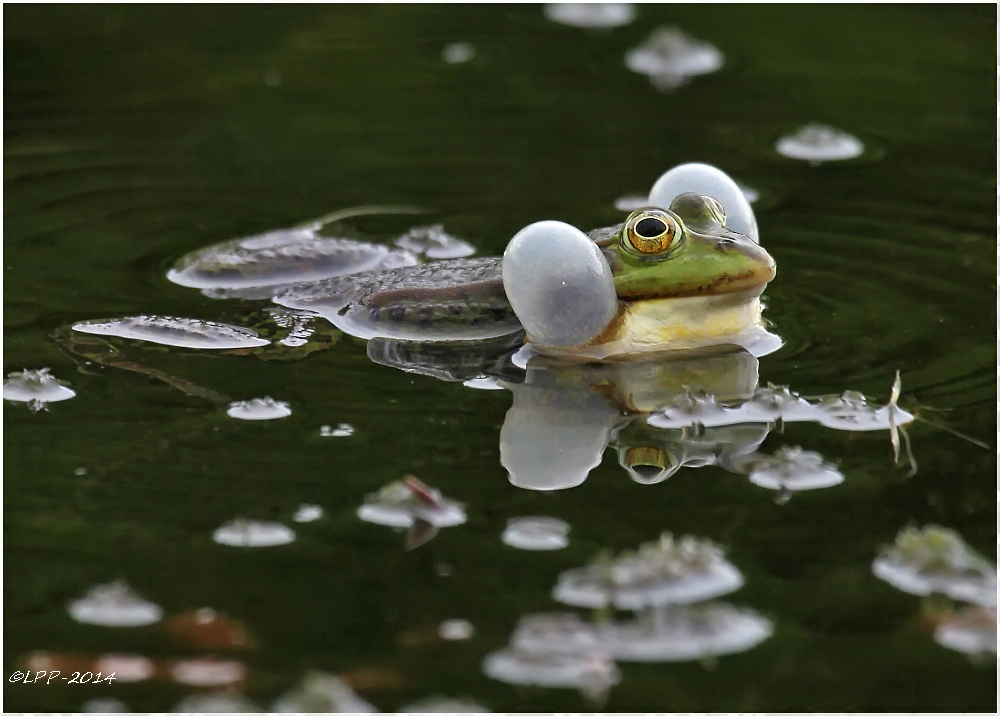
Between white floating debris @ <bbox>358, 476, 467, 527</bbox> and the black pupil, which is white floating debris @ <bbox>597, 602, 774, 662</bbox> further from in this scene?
the black pupil

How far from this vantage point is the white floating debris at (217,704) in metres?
2.23

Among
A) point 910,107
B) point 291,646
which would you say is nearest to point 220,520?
point 291,646

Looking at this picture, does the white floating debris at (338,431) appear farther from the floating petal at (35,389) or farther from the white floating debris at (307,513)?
the floating petal at (35,389)

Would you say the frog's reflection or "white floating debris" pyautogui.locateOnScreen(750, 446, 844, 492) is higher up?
"white floating debris" pyautogui.locateOnScreen(750, 446, 844, 492)

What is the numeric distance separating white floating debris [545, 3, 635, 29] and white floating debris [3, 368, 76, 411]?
4.86m

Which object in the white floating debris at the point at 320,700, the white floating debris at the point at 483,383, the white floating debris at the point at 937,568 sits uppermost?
the white floating debris at the point at 320,700

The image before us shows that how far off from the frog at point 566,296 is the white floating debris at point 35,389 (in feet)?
0.70

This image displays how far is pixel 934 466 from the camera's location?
9.91 ft

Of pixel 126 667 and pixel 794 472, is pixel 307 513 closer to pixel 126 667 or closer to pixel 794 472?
pixel 126 667

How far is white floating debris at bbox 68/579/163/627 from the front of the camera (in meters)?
2.49

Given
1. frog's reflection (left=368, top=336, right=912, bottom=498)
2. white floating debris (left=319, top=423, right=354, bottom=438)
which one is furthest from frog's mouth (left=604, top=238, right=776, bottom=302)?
white floating debris (left=319, top=423, right=354, bottom=438)

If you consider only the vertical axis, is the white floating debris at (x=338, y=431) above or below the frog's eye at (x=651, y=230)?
below

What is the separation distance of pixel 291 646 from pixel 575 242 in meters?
1.68

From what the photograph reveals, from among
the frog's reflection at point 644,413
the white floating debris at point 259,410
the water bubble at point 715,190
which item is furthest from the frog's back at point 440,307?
the white floating debris at point 259,410
